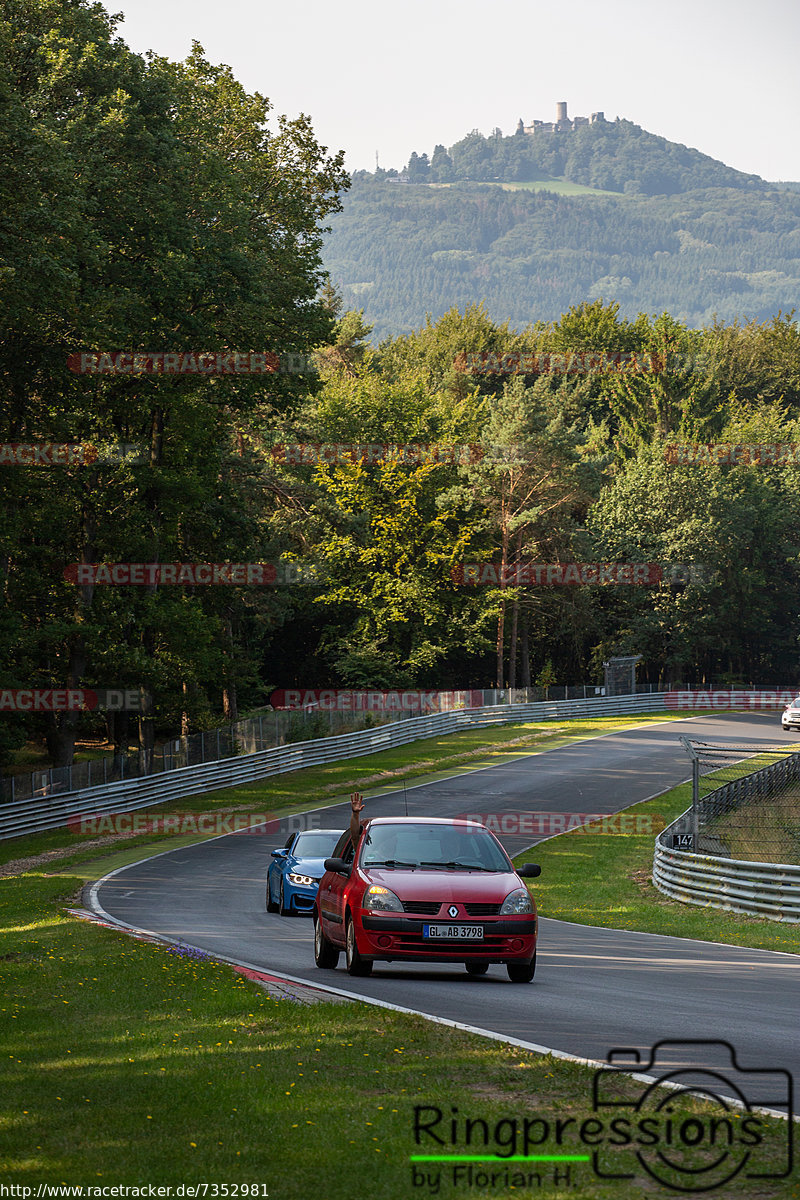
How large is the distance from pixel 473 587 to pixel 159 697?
31.0 meters

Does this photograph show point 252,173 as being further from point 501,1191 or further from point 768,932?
point 501,1191

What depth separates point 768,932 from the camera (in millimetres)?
19125

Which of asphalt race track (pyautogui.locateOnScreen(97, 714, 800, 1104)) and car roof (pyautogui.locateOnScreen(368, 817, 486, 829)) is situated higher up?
car roof (pyautogui.locateOnScreen(368, 817, 486, 829))

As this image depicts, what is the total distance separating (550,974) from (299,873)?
24.8 ft

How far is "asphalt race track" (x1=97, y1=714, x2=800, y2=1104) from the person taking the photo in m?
9.34

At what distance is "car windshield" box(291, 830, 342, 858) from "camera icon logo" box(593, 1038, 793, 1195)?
1292 cm

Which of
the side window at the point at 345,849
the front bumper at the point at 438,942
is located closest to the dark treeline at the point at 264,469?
the side window at the point at 345,849

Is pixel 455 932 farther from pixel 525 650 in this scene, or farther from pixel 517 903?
pixel 525 650

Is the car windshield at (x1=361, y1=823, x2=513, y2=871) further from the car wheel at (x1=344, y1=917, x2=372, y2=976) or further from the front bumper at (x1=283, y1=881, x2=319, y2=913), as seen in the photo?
the front bumper at (x1=283, y1=881, x2=319, y2=913)

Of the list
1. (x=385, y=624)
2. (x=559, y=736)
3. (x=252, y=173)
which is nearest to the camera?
(x=252, y=173)

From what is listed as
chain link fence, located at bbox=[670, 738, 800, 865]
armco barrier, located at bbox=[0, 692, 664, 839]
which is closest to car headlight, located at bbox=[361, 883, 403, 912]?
chain link fence, located at bbox=[670, 738, 800, 865]

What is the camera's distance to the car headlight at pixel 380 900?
12.0m

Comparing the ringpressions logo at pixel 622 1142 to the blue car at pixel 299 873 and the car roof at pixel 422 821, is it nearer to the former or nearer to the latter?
the car roof at pixel 422 821

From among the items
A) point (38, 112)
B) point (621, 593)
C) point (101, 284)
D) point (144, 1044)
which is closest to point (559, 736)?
point (621, 593)
